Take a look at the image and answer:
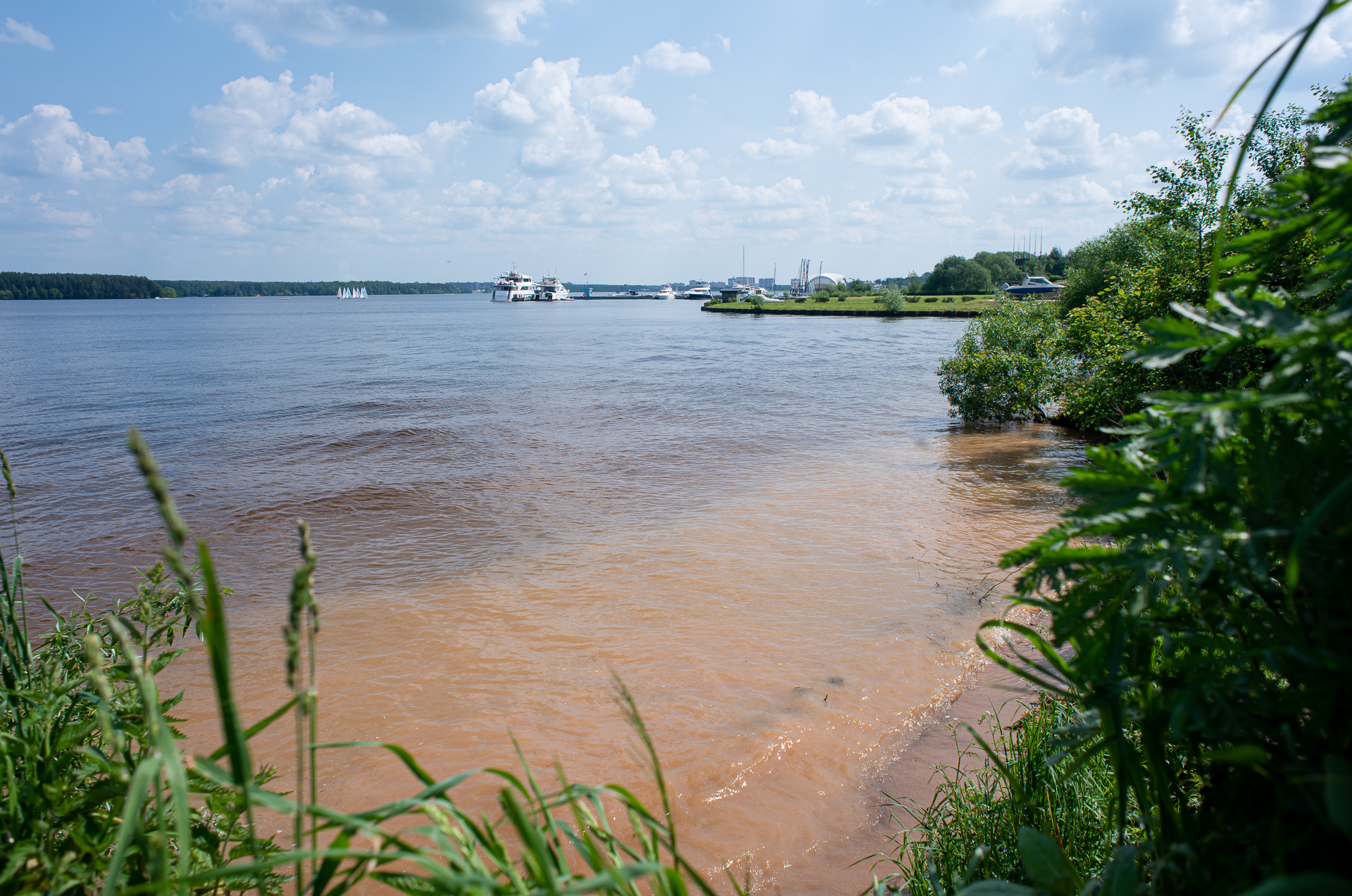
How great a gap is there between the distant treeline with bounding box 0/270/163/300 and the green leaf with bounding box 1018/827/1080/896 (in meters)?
228

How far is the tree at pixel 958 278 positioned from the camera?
399 feet

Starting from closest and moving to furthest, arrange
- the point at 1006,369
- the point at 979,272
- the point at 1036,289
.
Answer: the point at 1006,369 → the point at 1036,289 → the point at 979,272

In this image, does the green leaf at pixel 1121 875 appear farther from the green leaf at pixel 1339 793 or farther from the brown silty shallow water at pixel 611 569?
the brown silty shallow water at pixel 611 569

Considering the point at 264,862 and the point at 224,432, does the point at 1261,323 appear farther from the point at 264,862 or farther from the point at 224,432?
the point at 224,432

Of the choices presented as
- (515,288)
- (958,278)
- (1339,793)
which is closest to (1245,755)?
(1339,793)

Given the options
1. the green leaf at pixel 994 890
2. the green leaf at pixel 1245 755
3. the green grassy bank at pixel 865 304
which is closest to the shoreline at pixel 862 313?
the green grassy bank at pixel 865 304

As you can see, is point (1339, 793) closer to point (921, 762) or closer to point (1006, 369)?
point (921, 762)

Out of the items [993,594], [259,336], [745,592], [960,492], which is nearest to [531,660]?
[745,592]

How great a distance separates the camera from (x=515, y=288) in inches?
6713

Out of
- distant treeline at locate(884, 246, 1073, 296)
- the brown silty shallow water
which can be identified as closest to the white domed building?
distant treeline at locate(884, 246, 1073, 296)

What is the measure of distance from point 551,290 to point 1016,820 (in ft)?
600

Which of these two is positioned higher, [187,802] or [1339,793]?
[1339,793]

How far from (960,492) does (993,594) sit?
195 inches

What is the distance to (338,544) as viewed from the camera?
10.5 metres
